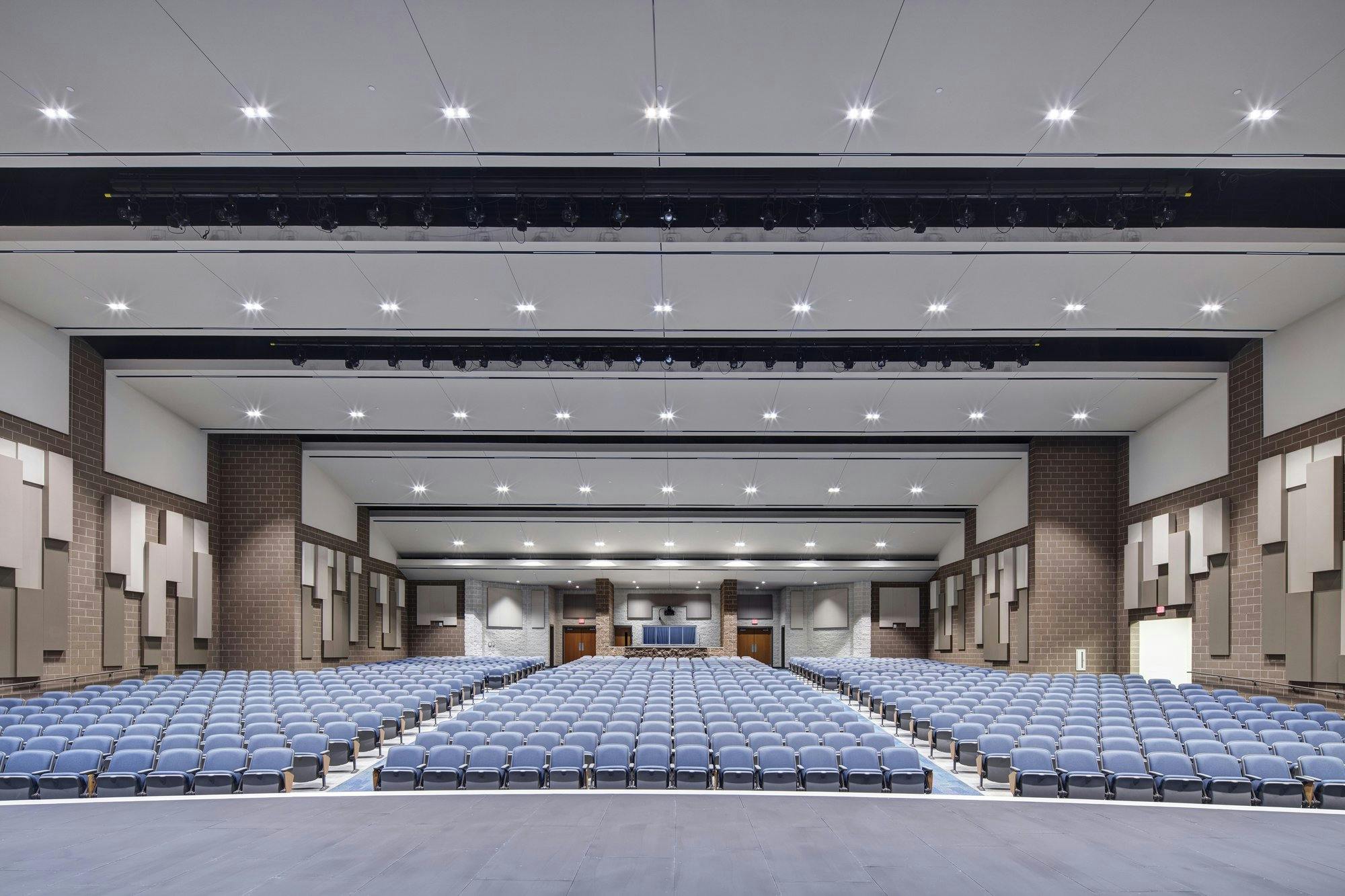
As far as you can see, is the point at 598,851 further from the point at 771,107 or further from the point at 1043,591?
the point at 1043,591

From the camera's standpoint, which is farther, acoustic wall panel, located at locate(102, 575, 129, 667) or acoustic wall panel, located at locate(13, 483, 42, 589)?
acoustic wall panel, located at locate(102, 575, 129, 667)

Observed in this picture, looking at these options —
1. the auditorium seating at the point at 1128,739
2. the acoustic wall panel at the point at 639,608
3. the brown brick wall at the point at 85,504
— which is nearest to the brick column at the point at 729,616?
the acoustic wall panel at the point at 639,608

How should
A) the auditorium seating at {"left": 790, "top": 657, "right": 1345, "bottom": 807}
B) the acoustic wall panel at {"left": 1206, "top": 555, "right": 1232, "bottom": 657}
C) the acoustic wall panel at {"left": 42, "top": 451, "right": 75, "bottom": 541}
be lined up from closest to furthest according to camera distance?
the auditorium seating at {"left": 790, "top": 657, "right": 1345, "bottom": 807} → the acoustic wall panel at {"left": 42, "top": 451, "right": 75, "bottom": 541} → the acoustic wall panel at {"left": 1206, "top": 555, "right": 1232, "bottom": 657}

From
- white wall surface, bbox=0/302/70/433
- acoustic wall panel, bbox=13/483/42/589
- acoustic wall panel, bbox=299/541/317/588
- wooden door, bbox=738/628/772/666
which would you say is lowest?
wooden door, bbox=738/628/772/666

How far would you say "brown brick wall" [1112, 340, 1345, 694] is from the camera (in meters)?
17.4

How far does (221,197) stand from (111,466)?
9663mm

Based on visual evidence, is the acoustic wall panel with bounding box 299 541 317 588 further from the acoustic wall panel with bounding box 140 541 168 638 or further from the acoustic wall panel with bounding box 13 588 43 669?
the acoustic wall panel with bounding box 13 588 43 669

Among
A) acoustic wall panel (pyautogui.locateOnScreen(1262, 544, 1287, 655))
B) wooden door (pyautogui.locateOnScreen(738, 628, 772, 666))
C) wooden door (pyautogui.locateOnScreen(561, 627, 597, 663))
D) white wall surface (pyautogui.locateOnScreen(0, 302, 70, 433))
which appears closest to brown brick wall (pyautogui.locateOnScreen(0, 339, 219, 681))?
white wall surface (pyautogui.locateOnScreen(0, 302, 70, 433))

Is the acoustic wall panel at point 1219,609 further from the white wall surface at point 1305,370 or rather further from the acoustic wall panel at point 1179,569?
the white wall surface at point 1305,370

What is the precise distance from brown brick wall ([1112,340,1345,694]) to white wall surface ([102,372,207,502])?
2213cm

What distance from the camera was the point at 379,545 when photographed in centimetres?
3534

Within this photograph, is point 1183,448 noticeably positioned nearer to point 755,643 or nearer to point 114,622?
point 114,622

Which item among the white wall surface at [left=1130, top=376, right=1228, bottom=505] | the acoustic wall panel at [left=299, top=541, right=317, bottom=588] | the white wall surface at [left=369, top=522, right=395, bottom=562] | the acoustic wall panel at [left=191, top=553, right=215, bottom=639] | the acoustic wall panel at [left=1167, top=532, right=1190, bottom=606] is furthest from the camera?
the white wall surface at [left=369, top=522, right=395, bottom=562]

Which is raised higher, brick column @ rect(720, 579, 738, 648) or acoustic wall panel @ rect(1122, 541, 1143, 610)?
acoustic wall panel @ rect(1122, 541, 1143, 610)
